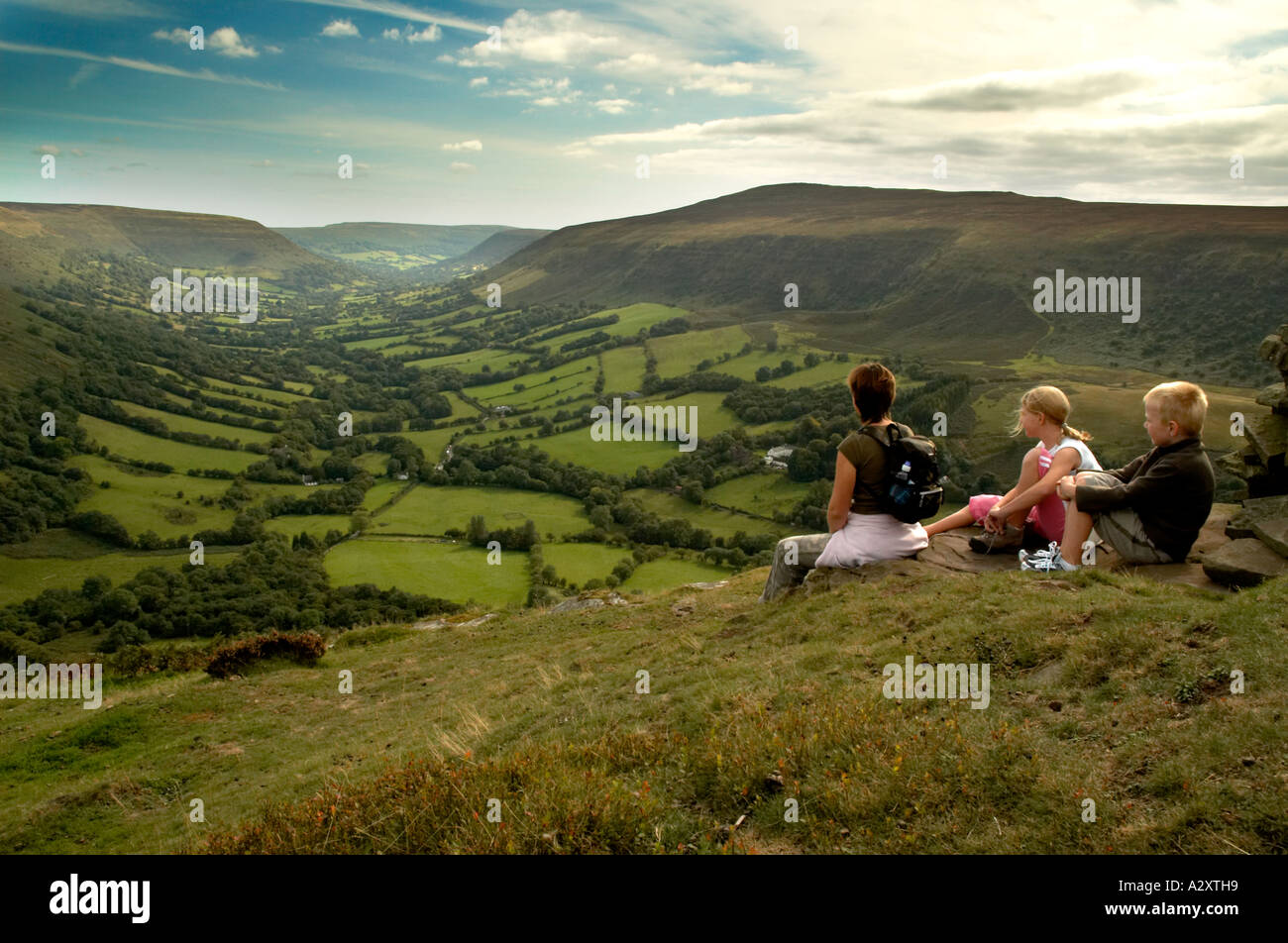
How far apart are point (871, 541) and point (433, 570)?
59.6 metres

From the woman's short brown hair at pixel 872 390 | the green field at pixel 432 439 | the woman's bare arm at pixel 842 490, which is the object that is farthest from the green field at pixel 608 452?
the woman's short brown hair at pixel 872 390

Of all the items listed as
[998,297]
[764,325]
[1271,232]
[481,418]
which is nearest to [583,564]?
[481,418]

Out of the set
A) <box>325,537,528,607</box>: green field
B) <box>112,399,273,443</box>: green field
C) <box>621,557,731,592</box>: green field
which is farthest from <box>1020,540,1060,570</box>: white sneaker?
<box>112,399,273,443</box>: green field

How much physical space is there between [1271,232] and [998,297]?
196 ft

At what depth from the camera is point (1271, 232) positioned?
6511 inches

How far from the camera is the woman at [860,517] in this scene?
1095 centimetres

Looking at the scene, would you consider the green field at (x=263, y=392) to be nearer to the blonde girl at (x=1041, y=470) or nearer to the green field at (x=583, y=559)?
the green field at (x=583, y=559)

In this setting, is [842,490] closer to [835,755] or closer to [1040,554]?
[1040,554]

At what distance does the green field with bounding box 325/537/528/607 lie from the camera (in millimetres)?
60562

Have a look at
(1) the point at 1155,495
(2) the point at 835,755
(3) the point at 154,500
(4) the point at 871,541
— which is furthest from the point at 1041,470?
(3) the point at 154,500

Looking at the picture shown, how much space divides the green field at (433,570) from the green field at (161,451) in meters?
50.6
